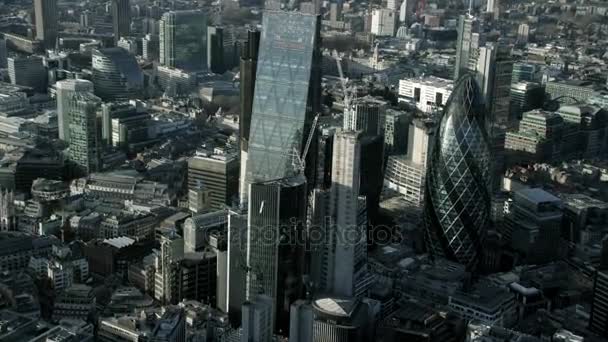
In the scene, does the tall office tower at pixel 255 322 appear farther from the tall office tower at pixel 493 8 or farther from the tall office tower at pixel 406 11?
the tall office tower at pixel 406 11

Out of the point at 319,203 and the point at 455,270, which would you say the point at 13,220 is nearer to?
the point at 319,203

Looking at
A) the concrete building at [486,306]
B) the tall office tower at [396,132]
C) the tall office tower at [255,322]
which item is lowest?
the concrete building at [486,306]

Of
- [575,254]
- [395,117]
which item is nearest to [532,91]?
[395,117]

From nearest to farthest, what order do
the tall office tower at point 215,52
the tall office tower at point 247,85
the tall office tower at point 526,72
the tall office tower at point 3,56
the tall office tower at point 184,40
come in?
1. the tall office tower at point 247,85
2. the tall office tower at point 526,72
3. the tall office tower at point 3,56
4. the tall office tower at point 184,40
5. the tall office tower at point 215,52

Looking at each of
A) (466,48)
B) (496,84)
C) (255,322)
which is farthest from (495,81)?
(255,322)

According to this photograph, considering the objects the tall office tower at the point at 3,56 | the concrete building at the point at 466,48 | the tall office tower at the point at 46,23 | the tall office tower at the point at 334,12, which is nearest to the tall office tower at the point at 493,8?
the tall office tower at the point at 334,12

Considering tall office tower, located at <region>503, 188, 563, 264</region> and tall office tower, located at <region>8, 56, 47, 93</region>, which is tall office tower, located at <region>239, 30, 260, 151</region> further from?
tall office tower, located at <region>8, 56, 47, 93</region>

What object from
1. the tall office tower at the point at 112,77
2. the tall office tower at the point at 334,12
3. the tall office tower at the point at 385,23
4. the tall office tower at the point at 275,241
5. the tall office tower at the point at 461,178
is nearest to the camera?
the tall office tower at the point at 275,241
